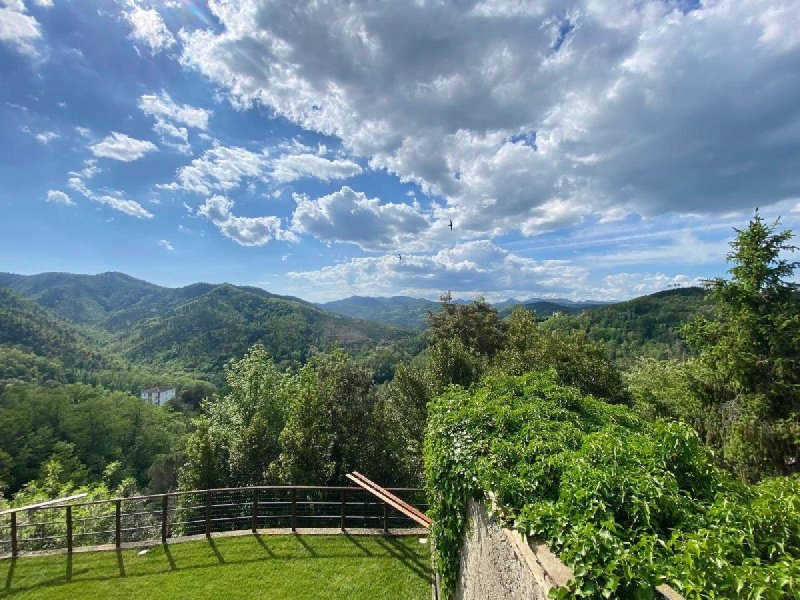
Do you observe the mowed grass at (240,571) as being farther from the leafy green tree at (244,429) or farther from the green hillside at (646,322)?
the green hillside at (646,322)

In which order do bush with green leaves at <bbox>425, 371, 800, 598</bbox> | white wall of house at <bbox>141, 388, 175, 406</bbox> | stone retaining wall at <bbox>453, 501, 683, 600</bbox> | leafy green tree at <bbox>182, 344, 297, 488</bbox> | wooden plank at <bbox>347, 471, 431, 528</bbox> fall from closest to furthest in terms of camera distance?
bush with green leaves at <bbox>425, 371, 800, 598</bbox> → stone retaining wall at <bbox>453, 501, 683, 600</bbox> → wooden plank at <bbox>347, 471, 431, 528</bbox> → leafy green tree at <bbox>182, 344, 297, 488</bbox> → white wall of house at <bbox>141, 388, 175, 406</bbox>

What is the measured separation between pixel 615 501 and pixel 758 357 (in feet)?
32.7

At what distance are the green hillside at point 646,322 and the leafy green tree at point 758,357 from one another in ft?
259

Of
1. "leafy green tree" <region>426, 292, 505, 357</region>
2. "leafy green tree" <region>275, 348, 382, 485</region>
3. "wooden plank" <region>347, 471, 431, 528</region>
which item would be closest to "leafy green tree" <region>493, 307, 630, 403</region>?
"leafy green tree" <region>426, 292, 505, 357</region>

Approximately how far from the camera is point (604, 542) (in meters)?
2.71

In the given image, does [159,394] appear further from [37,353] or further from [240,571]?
[240,571]

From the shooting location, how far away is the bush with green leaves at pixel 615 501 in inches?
95.3

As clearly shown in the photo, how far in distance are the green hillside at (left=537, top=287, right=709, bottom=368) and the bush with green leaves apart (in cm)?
8703

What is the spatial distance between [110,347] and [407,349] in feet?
524

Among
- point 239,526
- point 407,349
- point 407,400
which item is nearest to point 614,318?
point 407,349

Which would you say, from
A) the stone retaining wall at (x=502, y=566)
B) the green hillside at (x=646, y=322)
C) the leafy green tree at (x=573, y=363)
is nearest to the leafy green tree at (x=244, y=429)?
the leafy green tree at (x=573, y=363)

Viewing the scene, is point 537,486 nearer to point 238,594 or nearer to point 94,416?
point 238,594

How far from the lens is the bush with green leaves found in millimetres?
2422

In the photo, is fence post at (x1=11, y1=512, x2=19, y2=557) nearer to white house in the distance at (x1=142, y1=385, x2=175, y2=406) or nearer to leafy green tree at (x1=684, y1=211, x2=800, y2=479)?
leafy green tree at (x1=684, y1=211, x2=800, y2=479)
